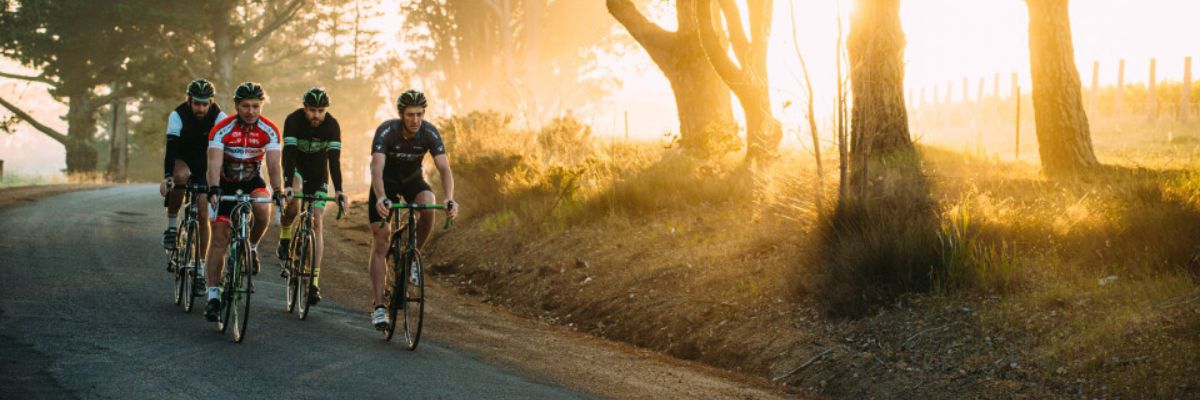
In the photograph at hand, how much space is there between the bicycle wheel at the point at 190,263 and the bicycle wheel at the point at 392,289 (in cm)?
198

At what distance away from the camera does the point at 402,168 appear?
31.2 feet

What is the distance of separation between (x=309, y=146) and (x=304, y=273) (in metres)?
1.27

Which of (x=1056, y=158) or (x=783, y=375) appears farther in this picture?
(x=1056, y=158)

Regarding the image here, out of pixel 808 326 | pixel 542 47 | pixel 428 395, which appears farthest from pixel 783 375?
pixel 542 47

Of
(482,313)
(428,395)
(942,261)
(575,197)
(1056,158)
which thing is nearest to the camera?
(428,395)

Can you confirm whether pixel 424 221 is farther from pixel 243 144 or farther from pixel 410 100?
pixel 243 144

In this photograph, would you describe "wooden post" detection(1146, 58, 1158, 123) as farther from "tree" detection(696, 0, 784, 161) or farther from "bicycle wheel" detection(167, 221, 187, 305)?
"bicycle wheel" detection(167, 221, 187, 305)

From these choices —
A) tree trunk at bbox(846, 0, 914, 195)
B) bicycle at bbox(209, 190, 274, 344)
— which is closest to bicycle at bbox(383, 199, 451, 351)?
bicycle at bbox(209, 190, 274, 344)

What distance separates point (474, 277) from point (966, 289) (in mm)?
7704

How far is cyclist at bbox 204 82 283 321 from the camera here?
9391 millimetres

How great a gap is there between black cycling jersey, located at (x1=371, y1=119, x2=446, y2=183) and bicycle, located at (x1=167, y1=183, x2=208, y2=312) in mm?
1802

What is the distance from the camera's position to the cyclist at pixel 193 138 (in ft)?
34.5

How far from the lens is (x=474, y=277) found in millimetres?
15609

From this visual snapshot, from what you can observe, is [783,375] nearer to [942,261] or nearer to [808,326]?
[808,326]
